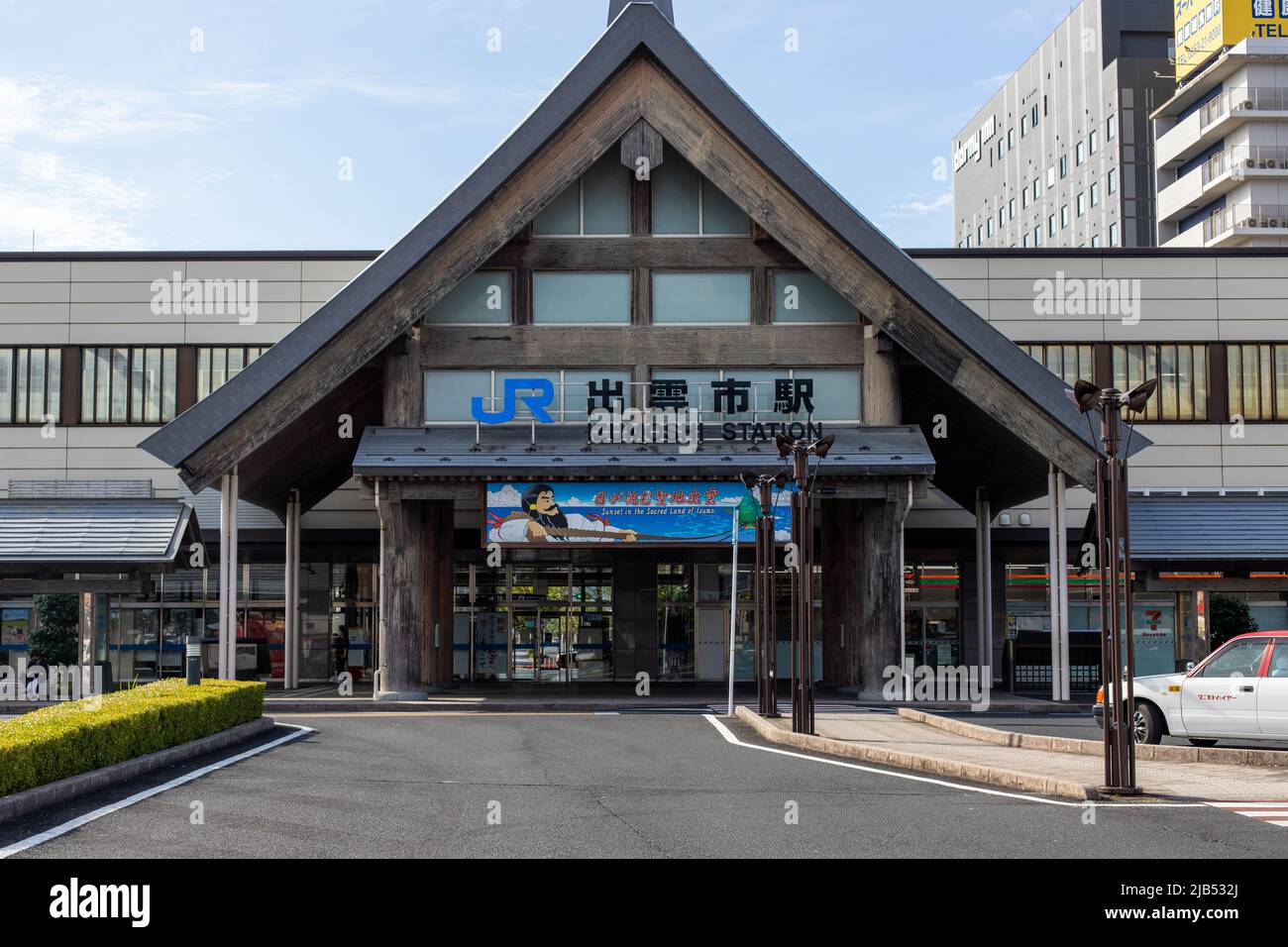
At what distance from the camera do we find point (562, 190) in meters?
29.1

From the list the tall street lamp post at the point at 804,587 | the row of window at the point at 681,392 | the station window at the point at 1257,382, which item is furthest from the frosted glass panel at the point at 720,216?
the station window at the point at 1257,382

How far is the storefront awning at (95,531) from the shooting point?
2995 cm

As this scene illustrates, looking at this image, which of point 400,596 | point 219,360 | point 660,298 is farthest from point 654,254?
point 219,360

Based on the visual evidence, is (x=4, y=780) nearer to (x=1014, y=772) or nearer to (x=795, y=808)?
(x=795, y=808)

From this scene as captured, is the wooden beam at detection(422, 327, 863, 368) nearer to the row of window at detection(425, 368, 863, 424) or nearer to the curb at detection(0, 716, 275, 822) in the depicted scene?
the row of window at detection(425, 368, 863, 424)

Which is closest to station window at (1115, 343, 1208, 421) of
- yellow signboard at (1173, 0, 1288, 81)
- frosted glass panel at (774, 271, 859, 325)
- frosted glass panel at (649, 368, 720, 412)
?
frosted glass panel at (774, 271, 859, 325)

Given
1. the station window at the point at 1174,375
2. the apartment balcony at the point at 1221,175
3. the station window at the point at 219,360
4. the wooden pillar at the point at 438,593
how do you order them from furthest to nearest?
the apartment balcony at the point at 1221,175, the station window at the point at 219,360, the station window at the point at 1174,375, the wooden pillar at the point at 438,593

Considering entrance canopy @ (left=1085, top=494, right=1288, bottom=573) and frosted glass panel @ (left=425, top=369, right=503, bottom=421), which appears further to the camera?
entrance canopy @ (left=1085, top=494, right=1288, bottom=573)

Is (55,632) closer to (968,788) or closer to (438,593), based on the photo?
(438,593)

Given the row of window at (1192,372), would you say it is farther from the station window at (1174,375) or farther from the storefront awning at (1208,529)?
the storefront awning at (1208,529)

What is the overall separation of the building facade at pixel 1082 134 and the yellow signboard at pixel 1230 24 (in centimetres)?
609

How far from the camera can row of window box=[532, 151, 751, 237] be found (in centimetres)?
3027

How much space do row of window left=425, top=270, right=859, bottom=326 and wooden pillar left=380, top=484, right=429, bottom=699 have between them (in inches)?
183

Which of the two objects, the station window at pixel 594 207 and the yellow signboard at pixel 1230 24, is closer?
the station window at pixel 594 207
